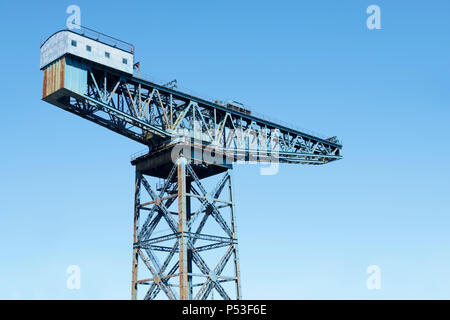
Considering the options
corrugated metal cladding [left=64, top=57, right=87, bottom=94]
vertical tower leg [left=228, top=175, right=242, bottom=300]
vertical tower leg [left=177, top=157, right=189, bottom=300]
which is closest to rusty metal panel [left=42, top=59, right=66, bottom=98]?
corrugated metal cladding [left=64, top=57, right=87, bottom=94]

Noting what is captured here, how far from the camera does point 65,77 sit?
149ft

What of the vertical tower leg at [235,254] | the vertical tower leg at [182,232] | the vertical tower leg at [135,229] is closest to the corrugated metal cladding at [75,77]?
the vertical tower leg at [182,232]

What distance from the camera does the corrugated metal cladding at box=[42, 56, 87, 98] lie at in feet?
149

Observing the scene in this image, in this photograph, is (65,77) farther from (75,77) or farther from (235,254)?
(235,254)

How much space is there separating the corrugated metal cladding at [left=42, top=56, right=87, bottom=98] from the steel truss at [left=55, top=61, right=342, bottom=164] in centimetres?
59

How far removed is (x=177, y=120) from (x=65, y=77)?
35.2 feet

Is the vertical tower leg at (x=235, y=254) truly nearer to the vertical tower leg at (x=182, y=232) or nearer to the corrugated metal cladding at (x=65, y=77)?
the vertical tower leg at (x=182, y=232)

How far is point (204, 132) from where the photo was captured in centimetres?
5509

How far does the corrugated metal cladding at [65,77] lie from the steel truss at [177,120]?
0.59 m

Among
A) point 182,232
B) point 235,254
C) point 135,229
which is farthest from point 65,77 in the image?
point 235,254

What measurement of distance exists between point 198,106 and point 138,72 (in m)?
6.54
